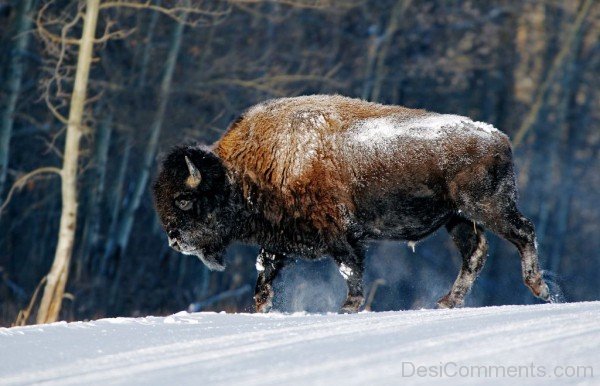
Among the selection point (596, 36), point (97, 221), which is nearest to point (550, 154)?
point (596, 36)

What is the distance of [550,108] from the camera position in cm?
2847

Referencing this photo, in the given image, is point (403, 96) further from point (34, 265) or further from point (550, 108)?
point (34, 265)

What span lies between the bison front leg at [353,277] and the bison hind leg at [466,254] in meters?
0.62

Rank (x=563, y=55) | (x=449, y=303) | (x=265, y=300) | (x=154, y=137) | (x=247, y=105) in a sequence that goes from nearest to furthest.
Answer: (x=449, y=303)
(x=265, y=300)
(x=154, y=137)
(x=247, y=105)
(x=563, y=55)

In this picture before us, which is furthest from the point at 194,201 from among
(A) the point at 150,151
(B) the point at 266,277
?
(A) the point at 150,151

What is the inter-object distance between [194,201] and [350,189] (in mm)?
1234

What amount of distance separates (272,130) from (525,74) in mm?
21557

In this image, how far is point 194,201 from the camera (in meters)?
8.12

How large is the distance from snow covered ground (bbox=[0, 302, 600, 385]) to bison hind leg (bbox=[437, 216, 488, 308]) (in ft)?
6.24

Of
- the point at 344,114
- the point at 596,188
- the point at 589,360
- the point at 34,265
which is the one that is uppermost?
the point at 344,114

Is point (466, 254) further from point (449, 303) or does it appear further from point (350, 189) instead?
point (350, 189)

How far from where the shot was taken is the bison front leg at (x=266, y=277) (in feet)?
26.0

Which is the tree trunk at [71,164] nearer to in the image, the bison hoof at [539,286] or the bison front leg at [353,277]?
the bison front leg at [353,277]

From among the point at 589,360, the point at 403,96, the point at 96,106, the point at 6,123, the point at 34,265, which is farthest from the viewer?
the point at 403,96
